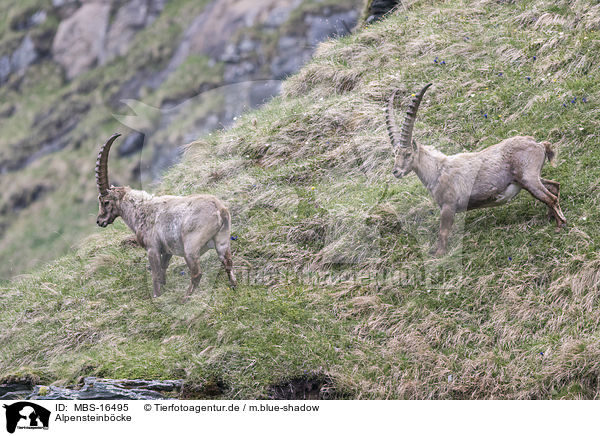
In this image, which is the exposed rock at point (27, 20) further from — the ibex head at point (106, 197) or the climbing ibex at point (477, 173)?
the climbing ibex at point (477, 173)

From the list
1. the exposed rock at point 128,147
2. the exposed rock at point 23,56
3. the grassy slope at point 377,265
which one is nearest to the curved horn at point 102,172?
the grassy slope at point 377,265

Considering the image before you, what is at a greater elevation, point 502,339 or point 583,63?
point 583,63

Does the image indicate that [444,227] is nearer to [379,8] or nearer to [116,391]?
[116,391]

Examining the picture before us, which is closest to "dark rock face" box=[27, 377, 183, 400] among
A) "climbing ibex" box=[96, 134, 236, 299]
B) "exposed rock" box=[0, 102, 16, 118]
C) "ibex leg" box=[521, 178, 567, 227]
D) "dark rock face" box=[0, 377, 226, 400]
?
"dark rock face" box=[0, 377, 226, 400]

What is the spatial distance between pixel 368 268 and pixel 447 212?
153cm

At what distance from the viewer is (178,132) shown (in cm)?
1634

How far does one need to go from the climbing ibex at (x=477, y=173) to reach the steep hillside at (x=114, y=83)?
8.31m

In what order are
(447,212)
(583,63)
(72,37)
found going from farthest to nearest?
(72,37)
(583,63)
(447,212)

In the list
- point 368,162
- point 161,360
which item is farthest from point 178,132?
point 161,360

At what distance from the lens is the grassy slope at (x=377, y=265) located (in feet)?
24.0

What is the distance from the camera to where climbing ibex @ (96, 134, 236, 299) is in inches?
337

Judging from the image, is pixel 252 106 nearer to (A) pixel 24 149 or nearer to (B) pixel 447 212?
(B) pixel 447 212

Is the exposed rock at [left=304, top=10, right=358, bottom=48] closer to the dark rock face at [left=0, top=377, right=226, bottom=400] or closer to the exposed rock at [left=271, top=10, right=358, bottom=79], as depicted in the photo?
the exposed rock at [left=271, top=10, right=358, bottom=79]
